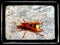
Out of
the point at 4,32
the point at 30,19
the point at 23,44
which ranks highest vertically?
the point at 30,19

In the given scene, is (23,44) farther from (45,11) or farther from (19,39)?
(45,11)

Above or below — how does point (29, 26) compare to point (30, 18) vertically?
below

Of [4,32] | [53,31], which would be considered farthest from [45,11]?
[4,32]

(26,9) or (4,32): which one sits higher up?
(26,9)

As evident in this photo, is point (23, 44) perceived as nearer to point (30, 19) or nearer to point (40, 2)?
point (30, 19)

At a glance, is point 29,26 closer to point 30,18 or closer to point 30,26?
point 30,26

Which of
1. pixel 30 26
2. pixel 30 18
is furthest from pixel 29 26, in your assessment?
pixel 30 18
